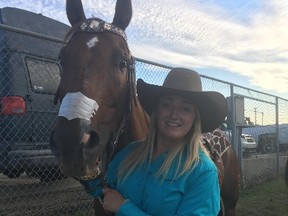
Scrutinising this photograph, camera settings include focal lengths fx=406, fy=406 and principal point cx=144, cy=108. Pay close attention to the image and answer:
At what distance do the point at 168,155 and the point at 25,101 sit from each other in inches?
155

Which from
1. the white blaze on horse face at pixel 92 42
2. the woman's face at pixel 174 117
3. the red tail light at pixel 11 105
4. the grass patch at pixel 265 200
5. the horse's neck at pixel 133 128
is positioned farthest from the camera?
the grass patch at pixel 265 200

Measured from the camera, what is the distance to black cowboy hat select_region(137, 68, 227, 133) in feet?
8.32

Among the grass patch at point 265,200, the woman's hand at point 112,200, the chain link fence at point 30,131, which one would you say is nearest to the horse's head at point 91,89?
the woman's hand at point 112,200

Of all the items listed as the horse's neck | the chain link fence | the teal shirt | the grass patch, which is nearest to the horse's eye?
the horse's neck

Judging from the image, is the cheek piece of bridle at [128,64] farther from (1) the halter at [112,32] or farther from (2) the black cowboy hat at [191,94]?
(2) the black cowboy hat at [191,94]

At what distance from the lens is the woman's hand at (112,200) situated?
2.29 meters

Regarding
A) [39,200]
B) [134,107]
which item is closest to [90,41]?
[134,107]

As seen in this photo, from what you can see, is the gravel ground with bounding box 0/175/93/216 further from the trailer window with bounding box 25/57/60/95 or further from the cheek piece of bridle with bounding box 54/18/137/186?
the cheek piece of bridle with bounding box 54/18/137/186

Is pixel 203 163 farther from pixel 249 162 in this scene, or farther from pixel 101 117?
pixel 249 162

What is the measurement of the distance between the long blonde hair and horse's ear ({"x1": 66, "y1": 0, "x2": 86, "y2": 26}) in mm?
1087

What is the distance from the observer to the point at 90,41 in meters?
2.67

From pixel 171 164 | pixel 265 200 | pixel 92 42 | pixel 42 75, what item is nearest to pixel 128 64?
pixel 92 42

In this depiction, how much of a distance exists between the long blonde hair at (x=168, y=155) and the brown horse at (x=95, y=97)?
194mm

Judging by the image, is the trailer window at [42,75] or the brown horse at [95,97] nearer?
the brown horse at [95,97]
